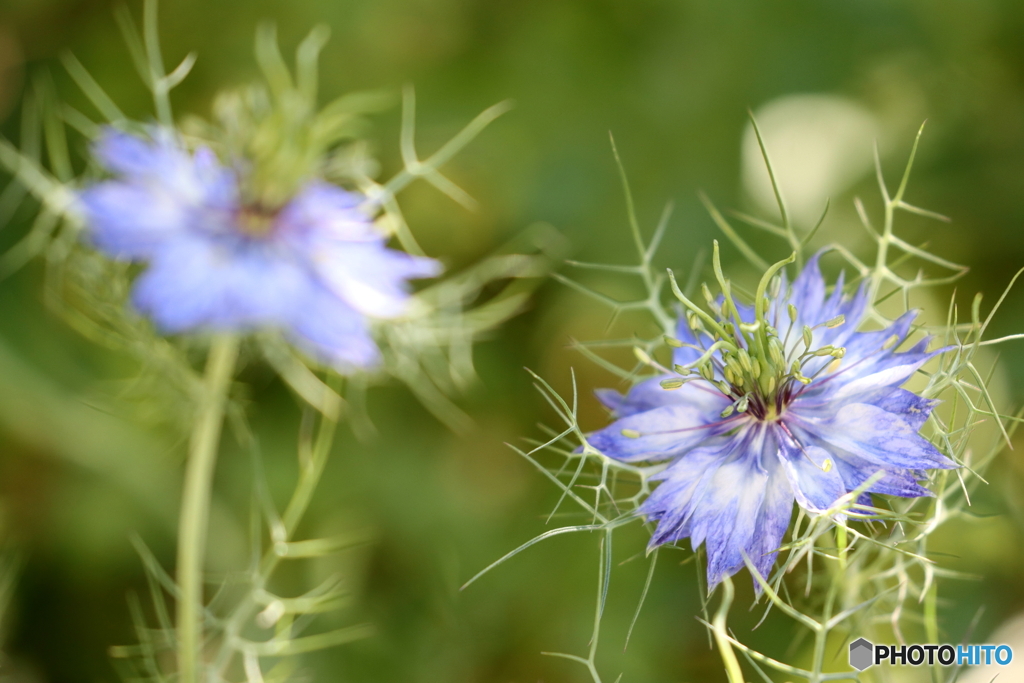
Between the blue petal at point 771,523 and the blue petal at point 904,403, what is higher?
the blue petal at point 904,403

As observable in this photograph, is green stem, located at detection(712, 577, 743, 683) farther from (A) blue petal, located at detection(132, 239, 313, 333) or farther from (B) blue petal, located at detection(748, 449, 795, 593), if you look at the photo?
(A) blue petal, located at detection(132, 239, 313, 333)

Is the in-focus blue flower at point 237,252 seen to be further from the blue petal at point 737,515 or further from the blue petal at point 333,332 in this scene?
the blue petal at point 737,515

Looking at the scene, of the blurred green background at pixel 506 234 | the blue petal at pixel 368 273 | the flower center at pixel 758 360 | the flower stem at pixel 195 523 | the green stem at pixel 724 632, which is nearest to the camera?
the green stem at pixel 724 632

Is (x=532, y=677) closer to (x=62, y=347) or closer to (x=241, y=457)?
(x=241, y=457)

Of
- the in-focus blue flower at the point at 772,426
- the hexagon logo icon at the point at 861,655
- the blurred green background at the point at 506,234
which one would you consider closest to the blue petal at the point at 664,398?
the in-focus blue flower at the point at 772,426

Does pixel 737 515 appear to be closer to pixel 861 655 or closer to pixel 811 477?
pixel 811 477

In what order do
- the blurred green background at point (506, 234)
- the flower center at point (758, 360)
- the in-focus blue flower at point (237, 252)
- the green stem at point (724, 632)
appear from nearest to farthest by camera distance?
the green stem at point (724, 632) < the flower center at point (758, 360) < the in-focus blue flower at point (237, 252) < the blurred green background at point (506, 234)

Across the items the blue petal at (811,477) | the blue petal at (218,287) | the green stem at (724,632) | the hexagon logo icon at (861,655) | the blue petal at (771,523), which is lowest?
the hexagon logo icon at (861,655)

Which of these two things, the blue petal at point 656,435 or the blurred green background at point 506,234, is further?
the blurred green background at point 506,234

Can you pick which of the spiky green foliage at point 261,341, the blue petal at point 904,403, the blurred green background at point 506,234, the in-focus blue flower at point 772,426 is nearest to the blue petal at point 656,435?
the in-focus blue flower at point 772,426
